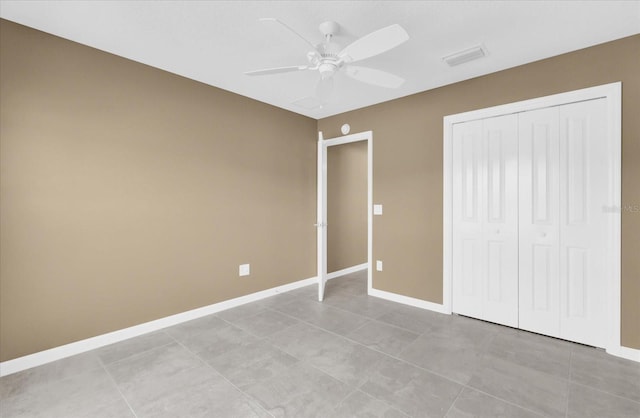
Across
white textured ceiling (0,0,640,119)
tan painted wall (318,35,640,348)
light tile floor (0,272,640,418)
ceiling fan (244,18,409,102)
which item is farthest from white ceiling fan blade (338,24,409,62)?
light tile floor (0,272,640,418)

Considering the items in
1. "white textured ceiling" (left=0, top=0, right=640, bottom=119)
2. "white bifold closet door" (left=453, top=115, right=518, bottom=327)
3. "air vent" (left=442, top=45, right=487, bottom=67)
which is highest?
"white textured ceiling" (left=0, top=0, right=640, bottom=119)

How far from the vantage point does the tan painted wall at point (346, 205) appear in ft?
15.8

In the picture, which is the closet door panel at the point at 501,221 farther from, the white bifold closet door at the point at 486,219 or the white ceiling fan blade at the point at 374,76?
the white ceiling fan blade at the point at 374,76

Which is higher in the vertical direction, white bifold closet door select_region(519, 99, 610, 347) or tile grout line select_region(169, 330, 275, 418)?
white bifold closet door select_region(519, 99, 610, 347)

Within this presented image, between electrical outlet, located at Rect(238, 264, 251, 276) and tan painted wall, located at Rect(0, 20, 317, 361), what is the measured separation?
2.9 inches

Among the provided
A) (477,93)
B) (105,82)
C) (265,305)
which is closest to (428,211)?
(477,93)

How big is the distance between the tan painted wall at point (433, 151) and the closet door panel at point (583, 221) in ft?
0.44

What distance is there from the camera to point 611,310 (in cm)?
233

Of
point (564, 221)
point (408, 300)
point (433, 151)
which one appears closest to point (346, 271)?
point (408, 300)

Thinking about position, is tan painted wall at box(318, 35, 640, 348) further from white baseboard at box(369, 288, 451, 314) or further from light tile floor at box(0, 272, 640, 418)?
light tile floor at box(0, 272, 640, 418)

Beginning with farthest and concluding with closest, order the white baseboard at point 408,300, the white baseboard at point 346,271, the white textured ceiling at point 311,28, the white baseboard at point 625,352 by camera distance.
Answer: the white baseboard at point 346,271, the white baseboard at point 408,300, the white baseboard at point 625,352, the white textured ceiling at point 311,28

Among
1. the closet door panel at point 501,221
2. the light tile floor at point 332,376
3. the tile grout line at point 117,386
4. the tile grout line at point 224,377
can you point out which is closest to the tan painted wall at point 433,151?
the closet door panel at point 501,221

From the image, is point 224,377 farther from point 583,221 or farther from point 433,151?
point 583,221

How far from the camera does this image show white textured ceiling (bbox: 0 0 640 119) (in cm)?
193
